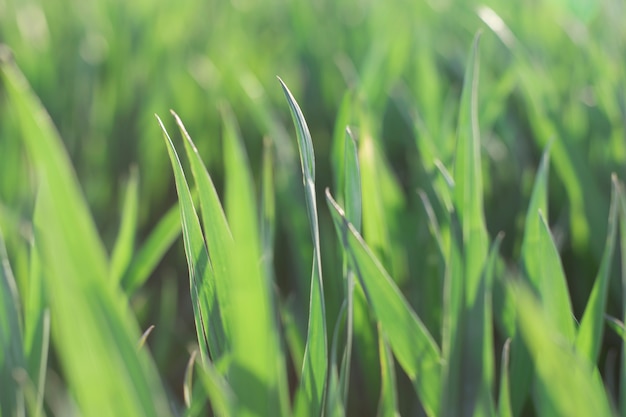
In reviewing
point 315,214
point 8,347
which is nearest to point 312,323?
point 315,214

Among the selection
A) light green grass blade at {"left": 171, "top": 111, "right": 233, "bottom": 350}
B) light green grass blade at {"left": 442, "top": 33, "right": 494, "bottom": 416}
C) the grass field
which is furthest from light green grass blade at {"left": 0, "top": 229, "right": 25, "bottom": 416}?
light green grass blade at {"left": 442, "top": 33, "right": 494, "bottom": 416}

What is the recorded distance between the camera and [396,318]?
1.22 ft

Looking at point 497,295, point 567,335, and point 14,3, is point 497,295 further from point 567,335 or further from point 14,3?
point 14,3

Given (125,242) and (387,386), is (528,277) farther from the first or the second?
(125,242)

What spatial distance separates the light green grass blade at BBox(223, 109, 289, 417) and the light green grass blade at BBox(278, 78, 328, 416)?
3cm

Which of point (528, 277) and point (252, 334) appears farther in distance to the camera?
point (528, 277)

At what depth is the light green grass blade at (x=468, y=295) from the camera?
1.26 ft

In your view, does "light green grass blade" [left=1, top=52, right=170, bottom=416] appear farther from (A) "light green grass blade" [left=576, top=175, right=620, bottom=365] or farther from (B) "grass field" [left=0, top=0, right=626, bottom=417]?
(A) "light green grass blade" [left=576, top=175, right=620, bottom=365]

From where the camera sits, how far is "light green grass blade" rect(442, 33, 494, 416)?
0.39 metres

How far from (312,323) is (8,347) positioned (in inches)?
6.0

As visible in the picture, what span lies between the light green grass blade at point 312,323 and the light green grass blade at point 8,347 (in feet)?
0.46

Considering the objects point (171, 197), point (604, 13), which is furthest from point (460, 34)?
point (171, 197)

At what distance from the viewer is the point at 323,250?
0.58 meters

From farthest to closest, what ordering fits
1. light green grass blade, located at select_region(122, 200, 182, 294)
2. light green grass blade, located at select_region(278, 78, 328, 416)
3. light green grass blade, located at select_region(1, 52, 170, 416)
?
light green grass blade, located at select_region(122, 200, 182, 294) < light green grass blade, located at select_region(278, 78, 328, 416) < light green grass blade, located at select_region(1, 52, 170, 416)
